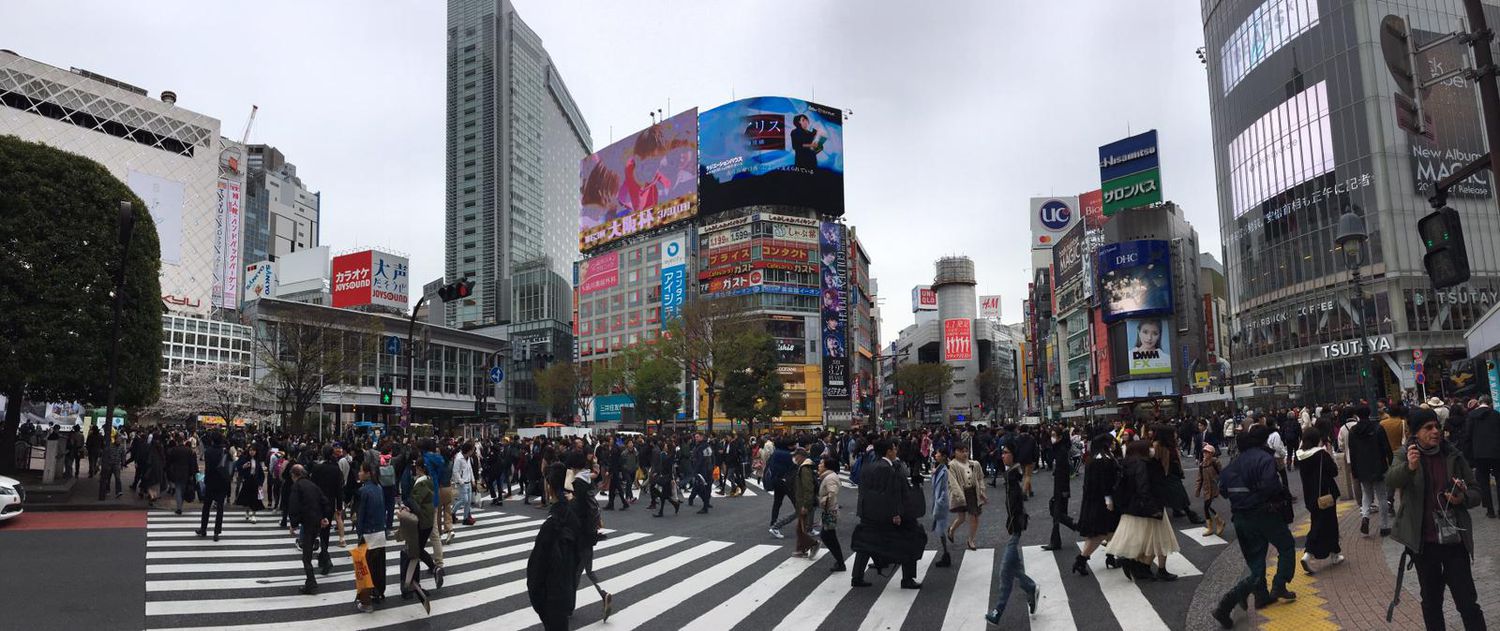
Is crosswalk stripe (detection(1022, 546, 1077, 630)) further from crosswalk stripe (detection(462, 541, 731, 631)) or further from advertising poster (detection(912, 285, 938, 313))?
advertising poster (detection(912, 285, 938, 313))

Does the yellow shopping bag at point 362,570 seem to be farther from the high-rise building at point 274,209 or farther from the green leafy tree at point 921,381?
the high-rise building at point 274,209

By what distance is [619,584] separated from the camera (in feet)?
33.4

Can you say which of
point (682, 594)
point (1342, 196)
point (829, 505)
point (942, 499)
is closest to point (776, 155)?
point (1342, 196)

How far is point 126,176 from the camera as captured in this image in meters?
82.6

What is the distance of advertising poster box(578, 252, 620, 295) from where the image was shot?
9319 cm

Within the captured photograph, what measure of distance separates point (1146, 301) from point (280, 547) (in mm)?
71716

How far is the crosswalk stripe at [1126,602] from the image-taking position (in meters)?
7.10

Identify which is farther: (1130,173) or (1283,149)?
(1130,173)

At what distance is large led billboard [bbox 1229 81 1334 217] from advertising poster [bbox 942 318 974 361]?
93.4 meters

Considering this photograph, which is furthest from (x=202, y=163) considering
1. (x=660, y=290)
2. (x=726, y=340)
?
(x=726, y=340)

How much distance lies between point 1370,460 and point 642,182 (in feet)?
283

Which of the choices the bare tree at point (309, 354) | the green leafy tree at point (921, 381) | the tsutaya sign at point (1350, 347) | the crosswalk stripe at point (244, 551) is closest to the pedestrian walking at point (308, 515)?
the crosswalk stripe at point (244, 551)

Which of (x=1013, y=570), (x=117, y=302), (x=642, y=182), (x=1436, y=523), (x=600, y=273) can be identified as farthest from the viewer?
(x=600, y=273)

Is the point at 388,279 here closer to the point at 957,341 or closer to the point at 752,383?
the point at 752,383
